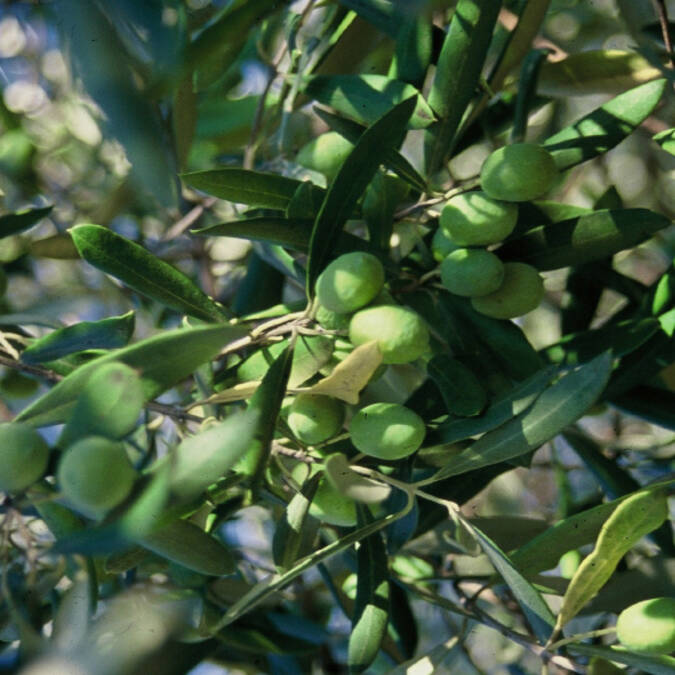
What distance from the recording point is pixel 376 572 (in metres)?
1.06

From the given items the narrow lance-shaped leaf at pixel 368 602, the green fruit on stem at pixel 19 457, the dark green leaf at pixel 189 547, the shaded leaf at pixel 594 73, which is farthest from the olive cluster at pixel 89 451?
the shaded leaf at pixel 594 73

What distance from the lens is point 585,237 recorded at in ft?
3.43

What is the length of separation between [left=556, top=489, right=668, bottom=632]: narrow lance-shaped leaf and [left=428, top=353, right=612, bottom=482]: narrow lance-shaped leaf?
0.11 metres

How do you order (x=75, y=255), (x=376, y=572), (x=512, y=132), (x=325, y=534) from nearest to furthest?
(x=376, y=572) → (x=512, y=132) → (x=325, y=534) → (x=75, y=255)

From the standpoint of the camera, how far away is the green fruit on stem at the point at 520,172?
3.05ft

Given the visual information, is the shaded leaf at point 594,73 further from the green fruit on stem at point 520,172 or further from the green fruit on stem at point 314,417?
the green fruit on stem at point 314,417

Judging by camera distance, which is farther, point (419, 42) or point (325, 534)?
point (325, 534)

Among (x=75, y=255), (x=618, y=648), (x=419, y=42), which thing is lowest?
(x=618, y=648)

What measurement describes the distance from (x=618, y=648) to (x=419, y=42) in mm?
751

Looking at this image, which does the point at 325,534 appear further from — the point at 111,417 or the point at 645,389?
the point at 111,417

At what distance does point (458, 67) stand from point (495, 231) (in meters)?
0.21

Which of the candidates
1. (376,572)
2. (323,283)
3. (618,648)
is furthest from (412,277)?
(618,648)

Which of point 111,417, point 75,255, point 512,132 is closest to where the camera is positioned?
point 111,417

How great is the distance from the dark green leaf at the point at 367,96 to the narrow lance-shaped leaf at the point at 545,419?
0.36 meters
